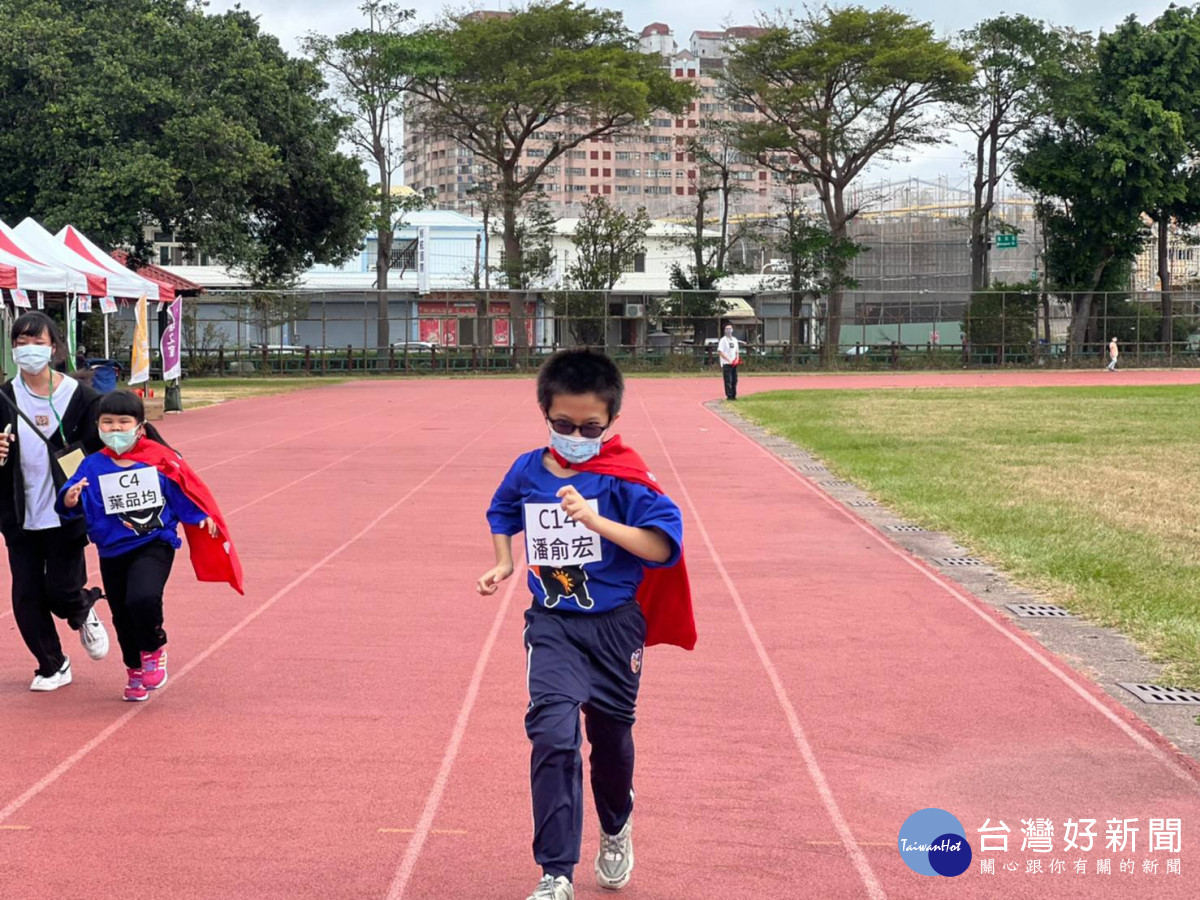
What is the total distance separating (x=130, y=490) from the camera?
18.9 ft

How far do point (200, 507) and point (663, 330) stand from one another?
44.7 m

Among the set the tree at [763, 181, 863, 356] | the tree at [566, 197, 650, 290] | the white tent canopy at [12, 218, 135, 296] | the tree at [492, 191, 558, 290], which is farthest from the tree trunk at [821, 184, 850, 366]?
the white tent canopy at [12, 218, 135, 296]

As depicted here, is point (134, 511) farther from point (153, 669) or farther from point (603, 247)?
point (603, 247)

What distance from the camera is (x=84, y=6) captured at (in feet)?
114

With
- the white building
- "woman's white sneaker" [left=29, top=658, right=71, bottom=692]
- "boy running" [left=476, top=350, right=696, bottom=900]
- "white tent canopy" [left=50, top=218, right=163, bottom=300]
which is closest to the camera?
"boy running" [left=476, top=350, right=696, bottom=900]

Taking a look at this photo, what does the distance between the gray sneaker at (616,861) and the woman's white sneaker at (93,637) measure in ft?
10.2

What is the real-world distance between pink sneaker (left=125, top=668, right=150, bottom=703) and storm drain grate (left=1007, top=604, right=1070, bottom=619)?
15.0 feet

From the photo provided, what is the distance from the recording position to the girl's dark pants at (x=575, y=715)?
3625 mm

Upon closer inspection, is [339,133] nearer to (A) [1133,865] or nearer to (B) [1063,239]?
(B) [1063,239]

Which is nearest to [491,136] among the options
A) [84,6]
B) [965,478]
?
[84,6]

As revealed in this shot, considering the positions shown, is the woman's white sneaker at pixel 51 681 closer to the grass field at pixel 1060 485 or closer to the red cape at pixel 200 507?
the red cape at pixel 200 507

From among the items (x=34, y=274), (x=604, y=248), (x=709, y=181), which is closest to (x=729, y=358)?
(x=34, y=274)

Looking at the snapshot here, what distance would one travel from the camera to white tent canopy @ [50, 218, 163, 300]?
21703 mm

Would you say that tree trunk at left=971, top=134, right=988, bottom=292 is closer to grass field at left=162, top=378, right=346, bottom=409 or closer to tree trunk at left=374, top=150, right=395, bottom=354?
tree trunk at left=374, top=150, right=395, bottom=354
